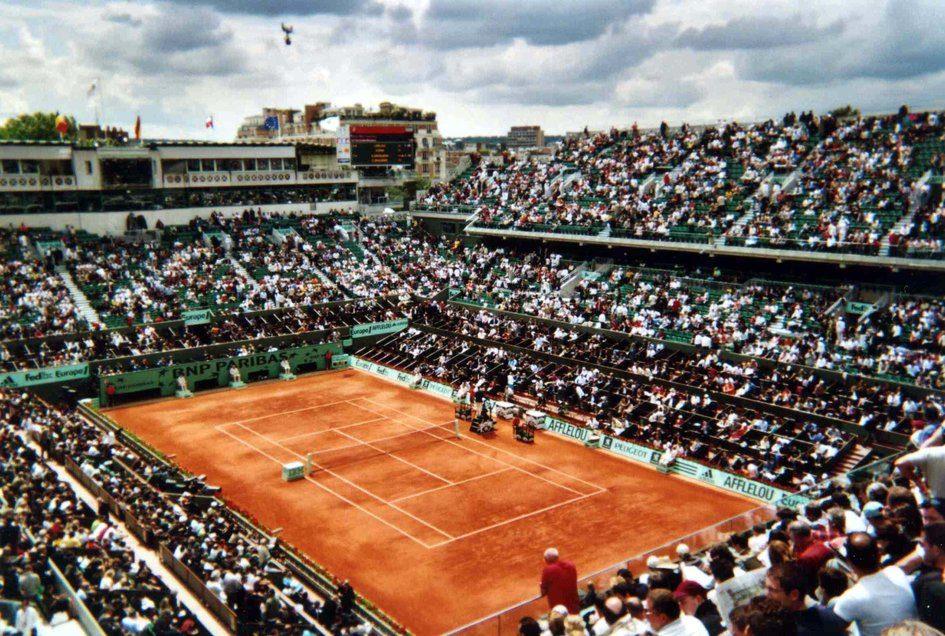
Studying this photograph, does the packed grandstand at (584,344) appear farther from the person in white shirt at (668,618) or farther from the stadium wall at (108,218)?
the stadium wall at (108,218)

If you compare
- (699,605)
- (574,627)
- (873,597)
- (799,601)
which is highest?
(873,597)

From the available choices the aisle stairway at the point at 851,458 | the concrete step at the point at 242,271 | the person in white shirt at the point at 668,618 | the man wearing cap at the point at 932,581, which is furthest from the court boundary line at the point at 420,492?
the man wearing cap at the point at 932,581

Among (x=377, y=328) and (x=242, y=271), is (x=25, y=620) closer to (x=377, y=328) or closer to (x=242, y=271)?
(x=377, y=328)

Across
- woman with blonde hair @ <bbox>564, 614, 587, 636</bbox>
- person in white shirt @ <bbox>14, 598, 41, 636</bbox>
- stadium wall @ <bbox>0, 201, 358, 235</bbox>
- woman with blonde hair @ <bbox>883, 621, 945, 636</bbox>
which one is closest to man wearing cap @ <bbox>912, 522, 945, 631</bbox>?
woman with blonde hair @ <bbox>883, 621, 945, 636</bbox>

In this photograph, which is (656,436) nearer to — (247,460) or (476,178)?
(247,460)

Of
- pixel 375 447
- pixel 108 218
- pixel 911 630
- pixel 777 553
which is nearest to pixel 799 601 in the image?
pixel 777 553

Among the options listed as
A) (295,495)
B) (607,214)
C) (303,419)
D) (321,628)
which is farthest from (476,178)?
(321,628)
